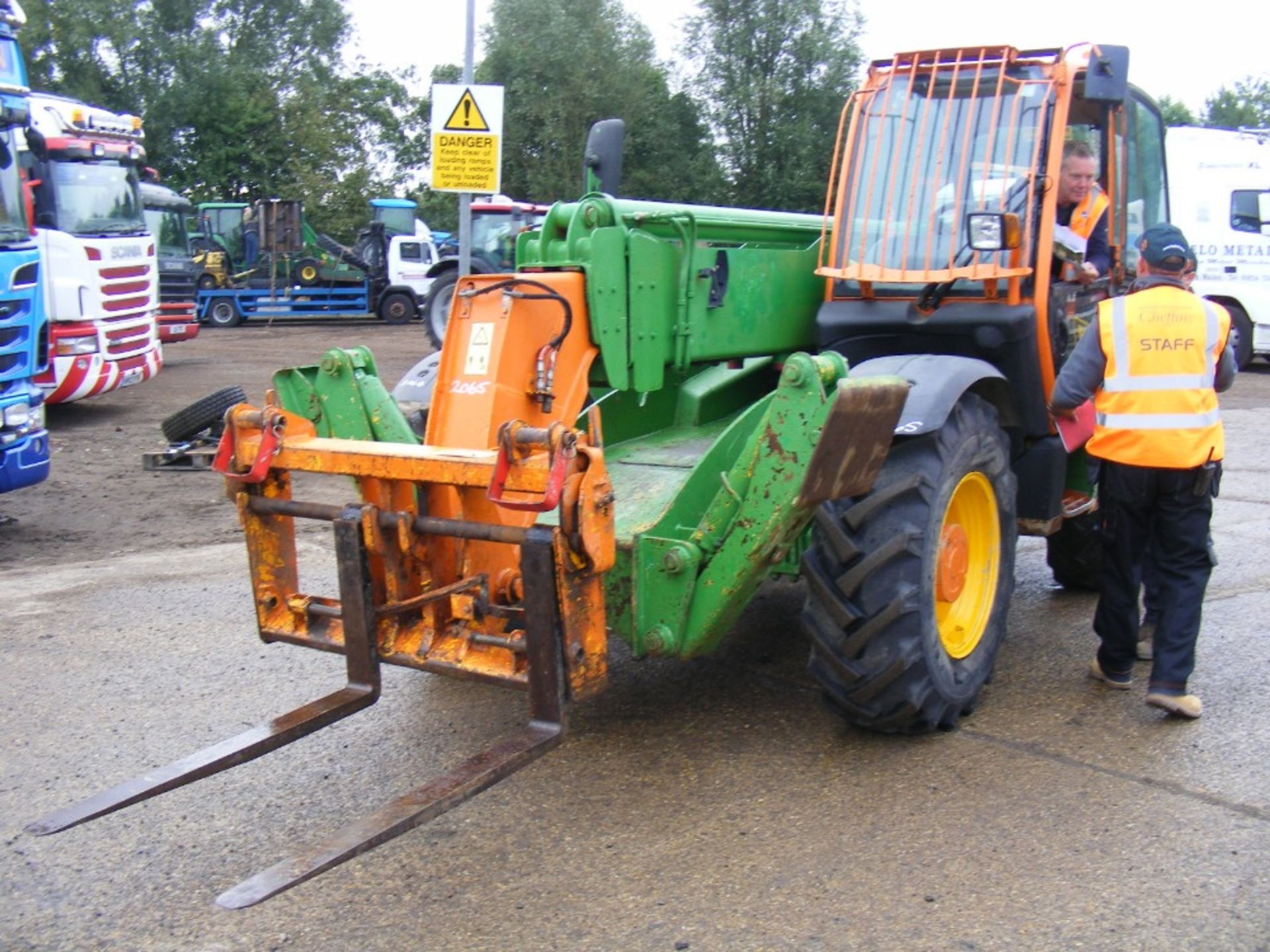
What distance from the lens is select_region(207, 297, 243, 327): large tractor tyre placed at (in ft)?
88.0

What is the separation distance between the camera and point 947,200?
5020 mm

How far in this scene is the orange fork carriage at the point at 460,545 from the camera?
341 centimetres

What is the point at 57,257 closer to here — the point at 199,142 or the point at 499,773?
the point at 499,773

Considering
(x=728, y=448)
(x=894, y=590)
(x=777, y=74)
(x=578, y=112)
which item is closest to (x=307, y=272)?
(x=578, y=112)

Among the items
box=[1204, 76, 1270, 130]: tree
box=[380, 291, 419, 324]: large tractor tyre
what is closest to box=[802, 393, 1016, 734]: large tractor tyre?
box=[380, 291, 419, 324]: large tractor tyre

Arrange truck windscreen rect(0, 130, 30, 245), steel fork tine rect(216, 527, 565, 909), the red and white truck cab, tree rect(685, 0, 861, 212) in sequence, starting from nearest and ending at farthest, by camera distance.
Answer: steel fork tine rect(216, 527, 565, 909), truck windscreen rect(0, 130, 30, 245), the red and white truck cab, tree rect(685, 0, 861, 212)

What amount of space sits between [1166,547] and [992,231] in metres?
1.30

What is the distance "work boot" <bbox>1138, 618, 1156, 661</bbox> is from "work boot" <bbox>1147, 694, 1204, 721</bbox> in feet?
2.24

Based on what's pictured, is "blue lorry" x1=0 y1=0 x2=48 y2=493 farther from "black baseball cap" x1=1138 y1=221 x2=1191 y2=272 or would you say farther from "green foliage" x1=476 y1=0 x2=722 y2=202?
"green foliage" x1=476 y1=0 x2=722 y2=202

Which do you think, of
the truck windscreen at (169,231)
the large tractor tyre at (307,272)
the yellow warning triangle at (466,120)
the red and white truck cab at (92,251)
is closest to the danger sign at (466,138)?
the yellow warning triangle at (466,120)

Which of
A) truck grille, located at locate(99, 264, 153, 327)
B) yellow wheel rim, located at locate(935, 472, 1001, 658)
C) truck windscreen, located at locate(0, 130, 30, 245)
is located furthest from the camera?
truck grille, located at locate(99, 264, 153, 327)

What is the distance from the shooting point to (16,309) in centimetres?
773

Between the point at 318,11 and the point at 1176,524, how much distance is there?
44093 mm

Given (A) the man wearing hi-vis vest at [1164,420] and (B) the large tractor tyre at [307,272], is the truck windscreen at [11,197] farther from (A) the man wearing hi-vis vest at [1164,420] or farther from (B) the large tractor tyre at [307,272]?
(B) the large tractor tyre at [307,272]
